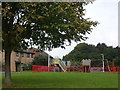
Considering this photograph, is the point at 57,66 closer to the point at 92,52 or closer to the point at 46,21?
the point at 92,52

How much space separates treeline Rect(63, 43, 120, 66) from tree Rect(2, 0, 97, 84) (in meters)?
57.9

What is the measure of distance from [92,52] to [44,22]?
70364 mm

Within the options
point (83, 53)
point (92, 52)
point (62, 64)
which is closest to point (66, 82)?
point (62, 64)

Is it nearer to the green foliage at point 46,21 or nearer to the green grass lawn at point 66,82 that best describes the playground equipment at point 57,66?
the green grass lawn at point 66,82

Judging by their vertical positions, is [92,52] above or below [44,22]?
below

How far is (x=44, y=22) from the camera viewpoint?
13852mm

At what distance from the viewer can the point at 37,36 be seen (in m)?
16.3

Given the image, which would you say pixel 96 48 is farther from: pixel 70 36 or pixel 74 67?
pixel 70 36

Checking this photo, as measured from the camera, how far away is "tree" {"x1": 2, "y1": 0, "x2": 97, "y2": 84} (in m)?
13.3

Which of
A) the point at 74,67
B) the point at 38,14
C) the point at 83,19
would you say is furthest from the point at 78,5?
the point at 74,67

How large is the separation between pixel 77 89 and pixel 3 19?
6152 millimetres

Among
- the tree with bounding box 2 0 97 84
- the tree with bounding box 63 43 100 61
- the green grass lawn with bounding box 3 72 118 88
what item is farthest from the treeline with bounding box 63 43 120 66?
the tree with bounding box 2 0 97 84

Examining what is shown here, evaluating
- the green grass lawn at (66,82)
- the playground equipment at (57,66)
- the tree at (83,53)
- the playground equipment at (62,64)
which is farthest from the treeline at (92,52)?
the green grass lawn at (66,82)

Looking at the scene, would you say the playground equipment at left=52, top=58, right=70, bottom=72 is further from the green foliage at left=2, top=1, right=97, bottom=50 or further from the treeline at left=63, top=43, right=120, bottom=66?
the green foliage at left=2, top=1, right=97, bottom=50
